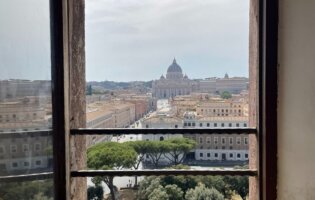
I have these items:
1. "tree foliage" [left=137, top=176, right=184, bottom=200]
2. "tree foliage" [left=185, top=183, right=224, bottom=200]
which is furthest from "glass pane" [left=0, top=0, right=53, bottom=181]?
"tree foliage" [left=185, top=183, right=224, bottom=200]

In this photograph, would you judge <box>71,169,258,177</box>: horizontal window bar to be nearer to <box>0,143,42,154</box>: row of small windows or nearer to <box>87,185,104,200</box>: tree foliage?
<box>87,185,104,200</box>: tree foliage

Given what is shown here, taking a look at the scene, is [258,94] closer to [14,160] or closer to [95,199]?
[95,199]

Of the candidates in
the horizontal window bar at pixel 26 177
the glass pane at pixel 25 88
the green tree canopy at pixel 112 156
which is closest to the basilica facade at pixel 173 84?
the green tree canopy at pixel 112 156

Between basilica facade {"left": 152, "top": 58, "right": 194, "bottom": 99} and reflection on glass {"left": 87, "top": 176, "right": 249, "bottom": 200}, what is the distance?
499 millimetres

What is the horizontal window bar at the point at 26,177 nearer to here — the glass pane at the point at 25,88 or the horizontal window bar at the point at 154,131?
the glass pane at the point at 25,88

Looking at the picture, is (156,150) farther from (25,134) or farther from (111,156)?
(25,134)

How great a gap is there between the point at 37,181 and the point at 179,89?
963 millimetres

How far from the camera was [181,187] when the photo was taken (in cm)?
236

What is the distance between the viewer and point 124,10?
7.63 ft

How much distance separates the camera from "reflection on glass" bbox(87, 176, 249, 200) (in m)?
2.34

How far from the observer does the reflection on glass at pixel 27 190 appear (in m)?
1.40

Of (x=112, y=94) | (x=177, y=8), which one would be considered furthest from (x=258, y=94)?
(x=112, y=94)

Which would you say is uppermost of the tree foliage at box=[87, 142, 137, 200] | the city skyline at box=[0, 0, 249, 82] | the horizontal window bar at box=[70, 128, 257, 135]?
the city skyline at box=[0, 0, 249, 82]

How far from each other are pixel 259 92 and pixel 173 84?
1.61 ft
